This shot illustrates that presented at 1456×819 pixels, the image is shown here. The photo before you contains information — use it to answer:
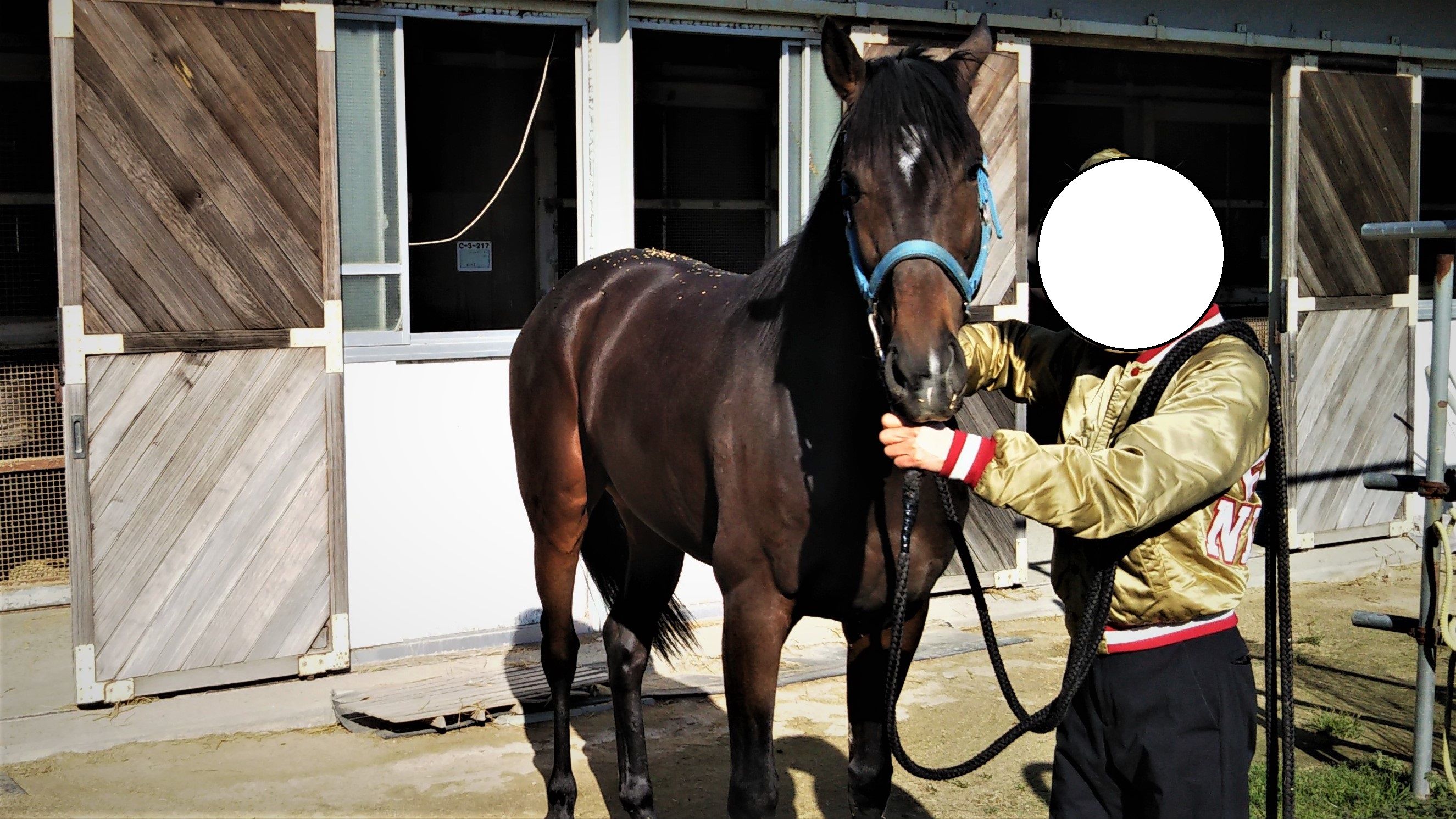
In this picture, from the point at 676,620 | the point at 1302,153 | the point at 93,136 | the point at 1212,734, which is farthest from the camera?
the point at 1302,153

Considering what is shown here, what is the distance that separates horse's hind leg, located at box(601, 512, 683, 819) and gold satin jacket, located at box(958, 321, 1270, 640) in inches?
60.4

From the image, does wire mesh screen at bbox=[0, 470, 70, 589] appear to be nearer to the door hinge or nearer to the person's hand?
the door hinge

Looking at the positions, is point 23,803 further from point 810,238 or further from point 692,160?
point 692,160

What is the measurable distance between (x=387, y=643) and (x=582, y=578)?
2.65 feet

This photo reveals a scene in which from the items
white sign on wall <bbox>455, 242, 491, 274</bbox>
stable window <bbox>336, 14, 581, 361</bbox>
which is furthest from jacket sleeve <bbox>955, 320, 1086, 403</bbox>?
white sign on wall <bbox>455, 242, 491, 274</bbox>

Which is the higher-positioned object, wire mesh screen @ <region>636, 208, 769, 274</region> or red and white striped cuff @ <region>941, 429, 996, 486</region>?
wire mesh screen @ <region>636, 208, 769, 274</region>

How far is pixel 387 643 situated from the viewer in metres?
4.79

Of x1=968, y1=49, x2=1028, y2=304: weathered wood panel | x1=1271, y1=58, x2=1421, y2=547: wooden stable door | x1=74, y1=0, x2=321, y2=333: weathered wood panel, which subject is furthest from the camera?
x1=1271, y1=58, x2=1421, y2=547: wooden stable door

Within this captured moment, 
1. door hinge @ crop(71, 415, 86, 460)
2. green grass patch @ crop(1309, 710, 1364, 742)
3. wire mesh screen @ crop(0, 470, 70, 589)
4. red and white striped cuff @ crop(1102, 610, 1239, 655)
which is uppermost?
door hinge @ crop(71, 415, 86, 460)

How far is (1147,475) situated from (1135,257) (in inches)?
14.0

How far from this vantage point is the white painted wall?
4.73 m

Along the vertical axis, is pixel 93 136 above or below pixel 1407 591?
above

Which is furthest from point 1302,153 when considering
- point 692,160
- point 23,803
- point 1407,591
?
point 23,803

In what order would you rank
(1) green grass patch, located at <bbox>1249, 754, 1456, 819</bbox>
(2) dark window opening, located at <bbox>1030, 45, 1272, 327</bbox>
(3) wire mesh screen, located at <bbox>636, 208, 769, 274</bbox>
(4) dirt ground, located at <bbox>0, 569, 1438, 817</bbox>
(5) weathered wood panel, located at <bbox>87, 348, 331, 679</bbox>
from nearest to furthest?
(1) green grass patch, located at <bbox>1249, 754, 1456, 819</bbox> < (4) dirt ground, located at <bbox>0, 569, 1438, 817</bbox> < (5) weathered wood panel, located at <bbox>87, 348, 331, 679</bbox> < (3) wire mesh screen, located at <bbox>636, 208, 769, 274</bbox> < (2) dark window opening, located at <bbox>1030, 45, 1272, 327</bbox>
